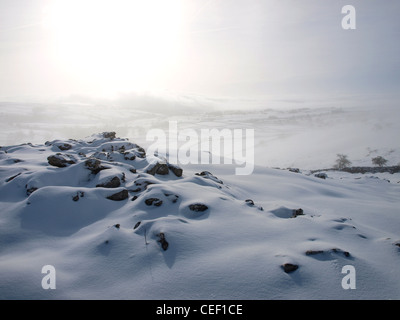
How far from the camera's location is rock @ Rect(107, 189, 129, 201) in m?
10.5

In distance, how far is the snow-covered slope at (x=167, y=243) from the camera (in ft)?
19.2

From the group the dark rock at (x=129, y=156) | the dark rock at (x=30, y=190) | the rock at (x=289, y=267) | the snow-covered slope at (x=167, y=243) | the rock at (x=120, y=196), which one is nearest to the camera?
the snow-covered slope at (x=167, y=243)

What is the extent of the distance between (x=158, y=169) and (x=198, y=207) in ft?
17.4

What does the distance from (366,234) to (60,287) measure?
10855 millimetres

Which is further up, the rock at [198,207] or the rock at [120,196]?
the rock at [120,196]

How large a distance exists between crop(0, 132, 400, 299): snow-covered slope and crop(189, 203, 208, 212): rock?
0.04 metres

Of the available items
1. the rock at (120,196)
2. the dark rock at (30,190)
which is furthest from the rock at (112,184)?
the dark rock at (30,190)

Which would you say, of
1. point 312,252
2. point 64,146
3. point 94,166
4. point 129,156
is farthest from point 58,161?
point 312,252

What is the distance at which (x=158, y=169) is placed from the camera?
46.2 feet

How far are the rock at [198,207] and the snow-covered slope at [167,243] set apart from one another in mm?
41

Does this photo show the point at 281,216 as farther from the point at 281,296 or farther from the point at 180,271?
the point at 180,271

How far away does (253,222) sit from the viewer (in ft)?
29.3
